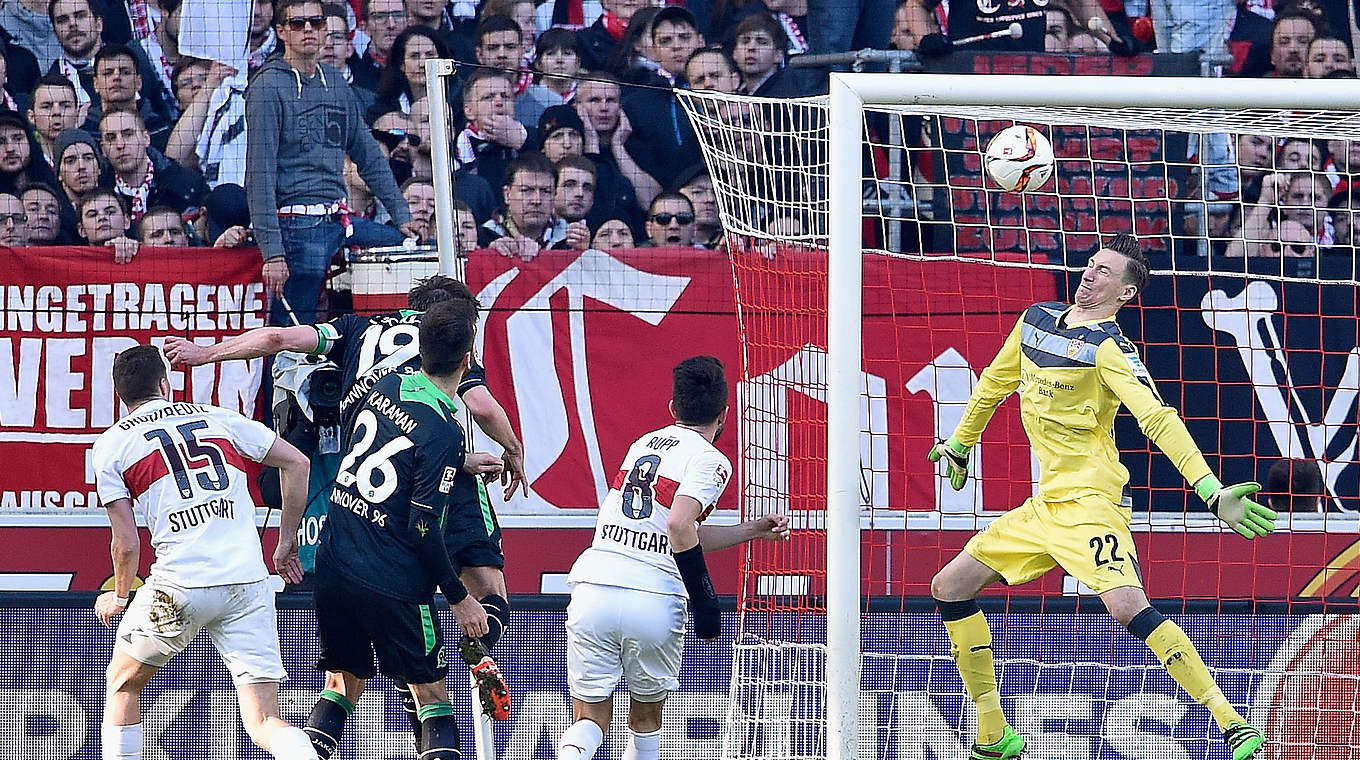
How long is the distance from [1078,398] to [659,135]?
374cm

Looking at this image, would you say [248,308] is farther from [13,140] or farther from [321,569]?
[321,569]

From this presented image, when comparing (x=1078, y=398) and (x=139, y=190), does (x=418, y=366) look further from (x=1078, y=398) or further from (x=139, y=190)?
(x=139, y=190)

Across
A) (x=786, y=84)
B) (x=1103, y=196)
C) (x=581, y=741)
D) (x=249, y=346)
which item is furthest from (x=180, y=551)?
(x=1103, y=196)

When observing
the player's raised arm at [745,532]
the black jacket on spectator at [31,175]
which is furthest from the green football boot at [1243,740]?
the black jacket on spectator at [31,175]

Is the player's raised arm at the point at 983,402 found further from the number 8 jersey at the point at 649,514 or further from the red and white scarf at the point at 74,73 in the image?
the red and white scarf at the point at 74,73

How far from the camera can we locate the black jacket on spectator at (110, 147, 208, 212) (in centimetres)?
848

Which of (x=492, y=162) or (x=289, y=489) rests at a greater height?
(x=492, y=162)

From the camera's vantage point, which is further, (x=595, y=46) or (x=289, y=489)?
(x=595, y=46)

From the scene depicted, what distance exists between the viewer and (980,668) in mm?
5965

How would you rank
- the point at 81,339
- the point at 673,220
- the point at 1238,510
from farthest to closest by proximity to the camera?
the point at 673,220 < the point at 81,339 < the point at 1238,510

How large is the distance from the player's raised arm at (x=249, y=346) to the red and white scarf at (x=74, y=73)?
3.27 m

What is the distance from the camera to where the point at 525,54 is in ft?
29.3

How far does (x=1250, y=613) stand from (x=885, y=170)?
3.30 m

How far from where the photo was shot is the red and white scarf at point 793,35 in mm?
9062
